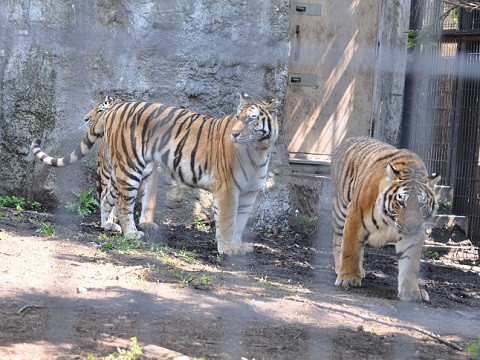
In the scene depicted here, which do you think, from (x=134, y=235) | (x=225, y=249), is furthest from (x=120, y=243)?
(x=225, y=249)

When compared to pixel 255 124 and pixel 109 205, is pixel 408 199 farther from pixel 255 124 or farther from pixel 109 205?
pixel 109 205

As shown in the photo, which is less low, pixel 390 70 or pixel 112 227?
pixel 390 70

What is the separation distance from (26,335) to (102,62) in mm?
3591

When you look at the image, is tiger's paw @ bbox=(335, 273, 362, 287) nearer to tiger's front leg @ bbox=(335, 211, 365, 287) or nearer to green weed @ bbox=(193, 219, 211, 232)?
tiger's front leg @ bbox=(335, 211, 365, 287)

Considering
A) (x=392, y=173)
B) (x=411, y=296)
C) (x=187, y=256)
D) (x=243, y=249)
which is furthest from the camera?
(x=243, y=249)

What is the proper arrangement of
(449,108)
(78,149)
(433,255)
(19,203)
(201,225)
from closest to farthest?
(78,149) → (19,203) → (201,225) → (433,255) → (449,108)

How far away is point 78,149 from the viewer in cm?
512

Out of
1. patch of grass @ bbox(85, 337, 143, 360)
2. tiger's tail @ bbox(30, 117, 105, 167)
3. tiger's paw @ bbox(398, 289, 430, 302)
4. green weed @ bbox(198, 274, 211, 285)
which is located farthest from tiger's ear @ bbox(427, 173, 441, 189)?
tiger's tail @ bbox(30, 117, 105, 167)

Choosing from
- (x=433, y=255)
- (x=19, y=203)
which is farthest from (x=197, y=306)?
(x=433, y=255)

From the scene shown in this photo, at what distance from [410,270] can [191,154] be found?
72.4 inches

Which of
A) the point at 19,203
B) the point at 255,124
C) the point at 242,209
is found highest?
the point at 255,124

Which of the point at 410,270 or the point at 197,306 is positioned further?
the point at 410,270

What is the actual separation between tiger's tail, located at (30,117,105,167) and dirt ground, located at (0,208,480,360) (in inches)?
17.1

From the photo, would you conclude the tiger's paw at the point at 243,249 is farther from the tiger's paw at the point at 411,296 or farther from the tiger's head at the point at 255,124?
the tiger's paw at the point at 411,296
